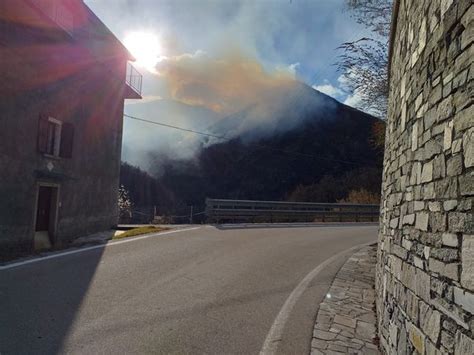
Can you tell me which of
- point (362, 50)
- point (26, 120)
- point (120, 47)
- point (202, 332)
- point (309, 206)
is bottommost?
point (202, 332)

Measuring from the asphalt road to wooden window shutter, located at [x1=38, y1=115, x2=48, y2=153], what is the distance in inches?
196

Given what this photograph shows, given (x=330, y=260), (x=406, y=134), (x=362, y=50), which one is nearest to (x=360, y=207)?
(x=362, y=50)

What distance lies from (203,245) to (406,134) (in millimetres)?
7458

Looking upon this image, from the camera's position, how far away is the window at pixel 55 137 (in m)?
13.1

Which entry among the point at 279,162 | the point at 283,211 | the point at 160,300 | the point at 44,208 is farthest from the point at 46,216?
the point at 279,162

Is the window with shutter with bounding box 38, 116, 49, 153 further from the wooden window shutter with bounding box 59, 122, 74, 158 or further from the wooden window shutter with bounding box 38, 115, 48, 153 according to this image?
the wooden window shutter with bounding box 59, 122, 74, 158

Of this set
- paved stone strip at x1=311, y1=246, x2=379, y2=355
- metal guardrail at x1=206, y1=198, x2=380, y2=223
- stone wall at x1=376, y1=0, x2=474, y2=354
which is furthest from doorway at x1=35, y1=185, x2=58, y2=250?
stone wall at x1=376, y1=0, x2=474, y2=354

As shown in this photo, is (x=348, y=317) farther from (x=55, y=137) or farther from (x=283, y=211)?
(x=283, y=211)

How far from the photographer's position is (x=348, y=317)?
585cm

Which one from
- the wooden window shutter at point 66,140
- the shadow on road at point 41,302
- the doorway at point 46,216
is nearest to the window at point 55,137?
the wooden window shutter at point 66,140

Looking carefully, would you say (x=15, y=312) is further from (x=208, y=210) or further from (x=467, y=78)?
(x=208, y=210)

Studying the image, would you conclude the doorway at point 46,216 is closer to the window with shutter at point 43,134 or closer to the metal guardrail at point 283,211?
the window with shutter at point 43,134

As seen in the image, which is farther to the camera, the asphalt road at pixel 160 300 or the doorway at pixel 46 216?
the doorway at pixel 46 216

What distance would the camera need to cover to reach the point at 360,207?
22.8 metres
